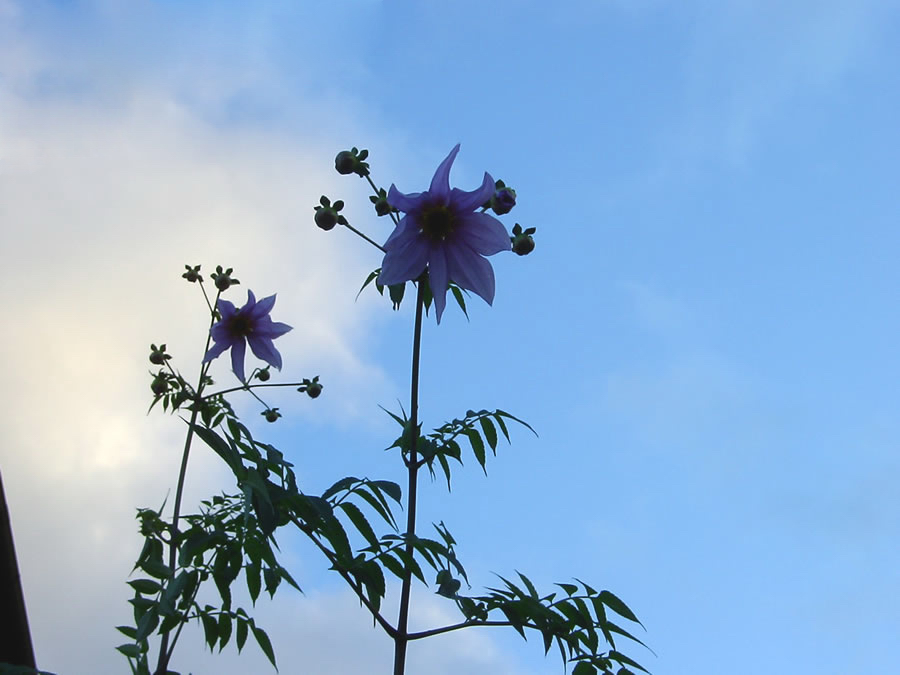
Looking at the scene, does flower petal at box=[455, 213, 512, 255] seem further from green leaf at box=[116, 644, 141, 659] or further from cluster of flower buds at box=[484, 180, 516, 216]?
green leaf at box=[116, 644, 141, 659]

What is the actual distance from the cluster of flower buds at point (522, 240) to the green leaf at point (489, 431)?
667 mm

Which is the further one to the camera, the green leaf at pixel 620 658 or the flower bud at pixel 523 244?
the flower bud at pixel 523 244

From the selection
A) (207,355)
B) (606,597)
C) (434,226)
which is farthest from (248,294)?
(606,597)

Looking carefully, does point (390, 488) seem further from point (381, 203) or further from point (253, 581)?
point (381, 203)

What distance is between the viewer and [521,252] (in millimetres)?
3316

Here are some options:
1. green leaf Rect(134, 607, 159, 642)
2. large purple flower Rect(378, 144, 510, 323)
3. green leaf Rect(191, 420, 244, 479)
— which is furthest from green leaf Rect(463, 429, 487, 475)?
green leaf Rect(134, 607, 159, 642)

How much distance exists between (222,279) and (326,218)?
1.63m

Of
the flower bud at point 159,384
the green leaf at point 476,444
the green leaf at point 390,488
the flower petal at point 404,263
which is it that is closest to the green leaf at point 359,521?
the green leaf at point 390,488

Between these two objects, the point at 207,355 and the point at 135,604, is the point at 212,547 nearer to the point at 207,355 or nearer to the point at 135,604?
the point at 135,604

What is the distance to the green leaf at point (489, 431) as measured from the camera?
321cm

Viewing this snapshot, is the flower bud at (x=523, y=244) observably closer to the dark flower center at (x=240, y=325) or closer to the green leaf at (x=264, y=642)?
the green leaf at (x=264, y=642)

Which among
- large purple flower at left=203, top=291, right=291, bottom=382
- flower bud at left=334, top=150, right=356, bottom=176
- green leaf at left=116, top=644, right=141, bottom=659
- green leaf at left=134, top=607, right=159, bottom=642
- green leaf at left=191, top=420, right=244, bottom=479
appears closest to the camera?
green leaf at left=134, top=607, right=159, bottom=642

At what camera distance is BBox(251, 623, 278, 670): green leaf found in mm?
2705

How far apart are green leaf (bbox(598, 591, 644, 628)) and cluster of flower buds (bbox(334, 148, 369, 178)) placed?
1.74 meters
